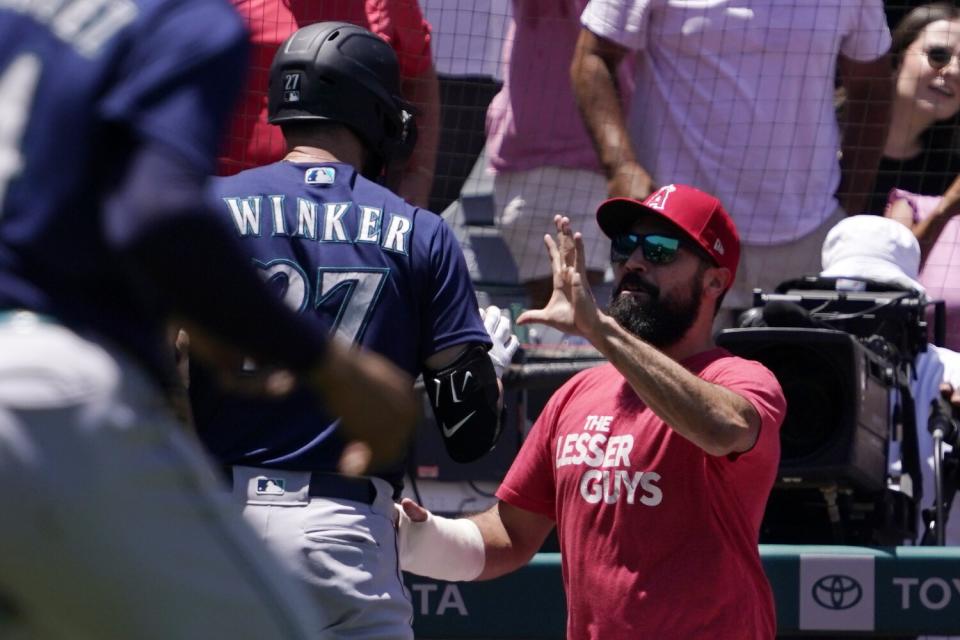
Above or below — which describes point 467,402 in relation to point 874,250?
below

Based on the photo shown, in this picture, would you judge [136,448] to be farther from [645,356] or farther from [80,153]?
[645,356]

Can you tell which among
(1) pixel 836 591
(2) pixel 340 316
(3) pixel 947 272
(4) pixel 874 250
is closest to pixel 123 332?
(2) pixel 340 316

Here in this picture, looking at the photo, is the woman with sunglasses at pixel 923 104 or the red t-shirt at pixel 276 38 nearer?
the red t-shirt at pixel 276 38

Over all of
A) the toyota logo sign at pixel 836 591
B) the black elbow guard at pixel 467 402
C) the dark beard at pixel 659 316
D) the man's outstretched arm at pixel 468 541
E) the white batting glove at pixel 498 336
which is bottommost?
the toyota logo sign at pixel 836 591

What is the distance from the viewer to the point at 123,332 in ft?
6.33

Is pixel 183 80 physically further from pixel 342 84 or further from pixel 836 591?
pixel 836 591

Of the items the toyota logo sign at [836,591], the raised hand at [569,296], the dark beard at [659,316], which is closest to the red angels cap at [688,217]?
the dark beard at [659,316]

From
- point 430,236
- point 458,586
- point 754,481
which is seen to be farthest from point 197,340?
point 458,586

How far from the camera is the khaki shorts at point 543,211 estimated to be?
6.27 m

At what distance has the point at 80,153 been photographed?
188cm

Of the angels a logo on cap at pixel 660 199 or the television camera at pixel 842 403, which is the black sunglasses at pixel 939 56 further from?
the angels a logo on cap at pixel 660 199

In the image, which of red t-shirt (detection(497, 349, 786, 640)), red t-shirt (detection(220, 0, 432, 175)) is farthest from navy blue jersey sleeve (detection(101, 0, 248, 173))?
red t-shirt (detection(220, 0, 432, 175))

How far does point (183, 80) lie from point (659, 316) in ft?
6.45

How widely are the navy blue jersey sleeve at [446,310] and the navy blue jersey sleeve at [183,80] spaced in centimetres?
133
